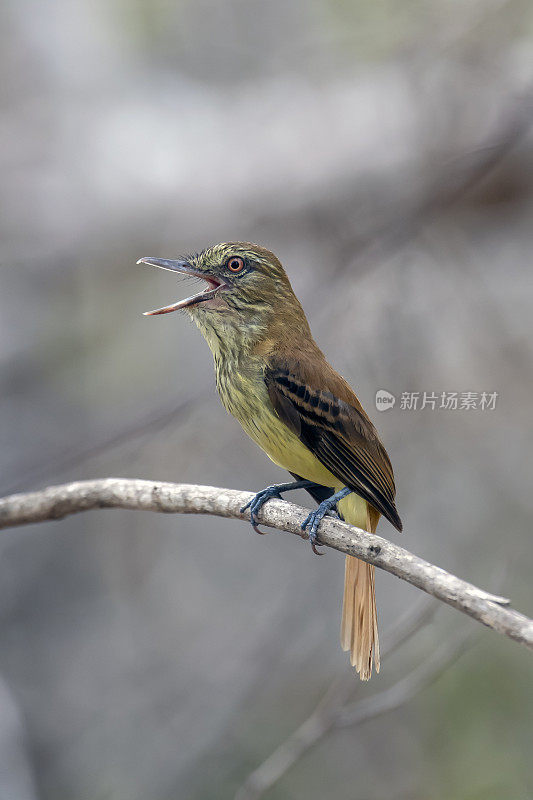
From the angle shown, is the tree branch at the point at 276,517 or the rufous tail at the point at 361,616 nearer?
the tree branch at the point at 276,517

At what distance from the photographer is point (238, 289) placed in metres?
1.90

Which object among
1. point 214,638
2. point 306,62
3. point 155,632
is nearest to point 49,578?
point 155,632

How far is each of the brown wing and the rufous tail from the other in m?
0.24

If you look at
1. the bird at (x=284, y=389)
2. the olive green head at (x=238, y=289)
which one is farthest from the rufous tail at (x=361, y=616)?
the olive green head at (x=238, y=289)

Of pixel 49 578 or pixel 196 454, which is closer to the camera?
pixel 196 454

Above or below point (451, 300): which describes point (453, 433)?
below

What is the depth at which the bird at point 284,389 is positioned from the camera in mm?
1813

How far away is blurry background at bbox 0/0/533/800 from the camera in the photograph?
397 cm

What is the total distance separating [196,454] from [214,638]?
1187 mm

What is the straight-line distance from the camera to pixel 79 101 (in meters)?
6.18

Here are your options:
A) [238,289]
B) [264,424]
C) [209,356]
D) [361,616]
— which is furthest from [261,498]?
[209,356]

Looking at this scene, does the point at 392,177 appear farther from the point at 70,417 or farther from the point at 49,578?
the point at 49,578

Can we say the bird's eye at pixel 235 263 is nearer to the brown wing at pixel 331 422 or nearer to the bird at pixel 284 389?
the bird at pixel 284 389

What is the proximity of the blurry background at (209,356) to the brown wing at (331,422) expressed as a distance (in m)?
1.29
